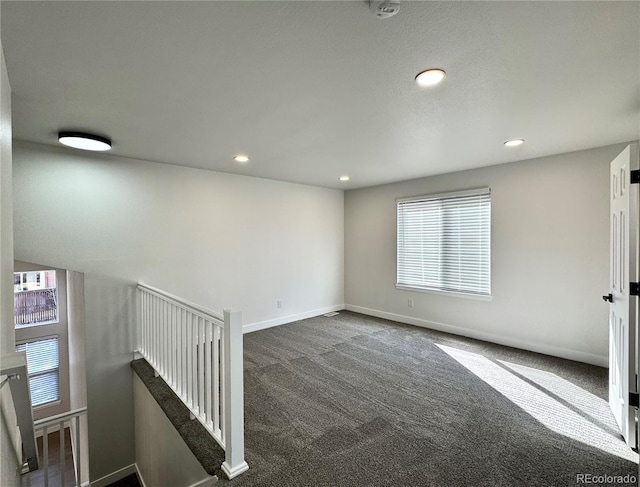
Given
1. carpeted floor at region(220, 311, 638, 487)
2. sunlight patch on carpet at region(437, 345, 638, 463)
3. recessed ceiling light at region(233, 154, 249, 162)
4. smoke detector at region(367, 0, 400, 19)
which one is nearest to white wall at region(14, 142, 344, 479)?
recessed ceiling light at region(233, 154, 249, 162)

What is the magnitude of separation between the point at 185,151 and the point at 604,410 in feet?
14.8

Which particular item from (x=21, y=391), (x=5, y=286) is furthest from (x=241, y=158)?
(x=21, y=391)

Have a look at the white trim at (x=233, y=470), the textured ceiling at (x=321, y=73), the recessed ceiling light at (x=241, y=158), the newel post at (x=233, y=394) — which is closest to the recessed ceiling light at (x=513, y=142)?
the textured ceiling at (x=321, y=73)

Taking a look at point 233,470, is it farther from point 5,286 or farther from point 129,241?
point 129,241

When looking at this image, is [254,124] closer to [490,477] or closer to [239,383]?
[239,383]

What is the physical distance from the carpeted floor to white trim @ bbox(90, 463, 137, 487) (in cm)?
184

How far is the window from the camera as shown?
3973 mm

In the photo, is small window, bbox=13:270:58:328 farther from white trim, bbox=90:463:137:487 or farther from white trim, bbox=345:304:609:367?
white trim, bbox=345:304:609:367

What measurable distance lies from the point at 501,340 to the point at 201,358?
3704 millimetres

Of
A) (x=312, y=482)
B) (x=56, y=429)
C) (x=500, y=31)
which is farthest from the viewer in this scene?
(x=56, y=429)

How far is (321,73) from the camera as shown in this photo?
1.69m

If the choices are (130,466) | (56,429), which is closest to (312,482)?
(130,466)

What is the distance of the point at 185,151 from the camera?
317 cm

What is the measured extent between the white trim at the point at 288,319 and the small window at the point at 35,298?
4.14 meters
